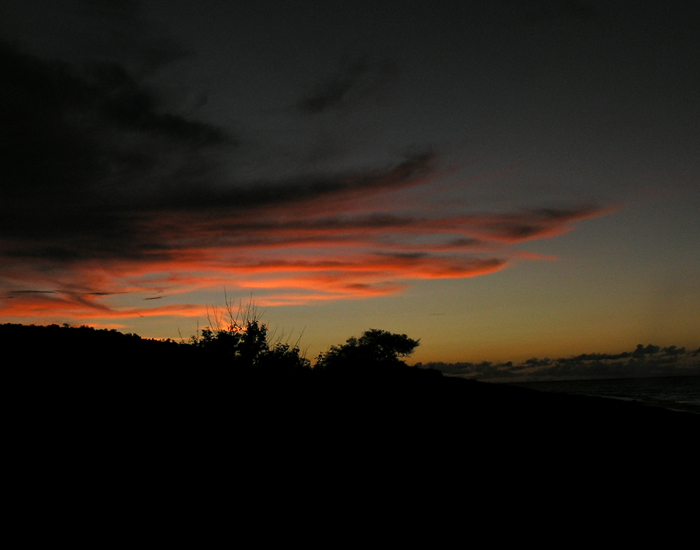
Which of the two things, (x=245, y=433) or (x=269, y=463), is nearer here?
(x=269, y=463)

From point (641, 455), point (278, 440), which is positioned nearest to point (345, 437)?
point (278, 440)

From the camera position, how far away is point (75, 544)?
726 centimetres

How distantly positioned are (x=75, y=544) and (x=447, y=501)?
780cm

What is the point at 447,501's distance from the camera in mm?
10609

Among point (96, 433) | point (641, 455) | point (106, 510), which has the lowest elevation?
point (641, 455)

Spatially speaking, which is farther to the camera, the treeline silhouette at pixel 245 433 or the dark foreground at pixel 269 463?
the treeline silhouette at pixel 245 433

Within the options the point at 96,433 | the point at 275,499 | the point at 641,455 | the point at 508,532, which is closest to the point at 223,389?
the point at 96,433

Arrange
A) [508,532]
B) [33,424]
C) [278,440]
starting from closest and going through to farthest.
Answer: [508,532], [33,424], [278,440]

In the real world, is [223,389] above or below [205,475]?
above

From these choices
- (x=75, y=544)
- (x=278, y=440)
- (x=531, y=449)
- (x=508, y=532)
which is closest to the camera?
(x=75, y=544)

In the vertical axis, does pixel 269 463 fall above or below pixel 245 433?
below

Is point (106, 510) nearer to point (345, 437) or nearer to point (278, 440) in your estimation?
point (278, 440)

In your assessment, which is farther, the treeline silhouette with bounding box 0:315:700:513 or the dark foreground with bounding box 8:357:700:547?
the treeline silhouette with bounding box 0:315:700:513

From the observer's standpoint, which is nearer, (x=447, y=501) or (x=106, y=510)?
(x=106, y=510)
